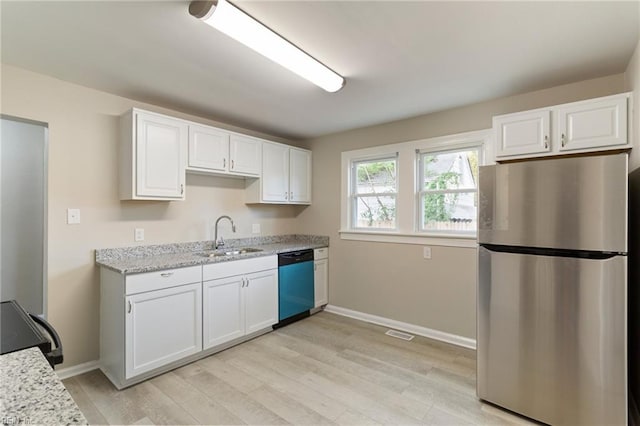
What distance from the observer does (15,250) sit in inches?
125

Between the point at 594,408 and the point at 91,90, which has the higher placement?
the point at 91,90

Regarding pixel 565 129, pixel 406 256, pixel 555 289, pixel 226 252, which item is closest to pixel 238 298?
pixel 226 252

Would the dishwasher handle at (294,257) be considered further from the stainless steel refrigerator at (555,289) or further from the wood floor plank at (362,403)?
the stainless steel refrigerator at (555,289)

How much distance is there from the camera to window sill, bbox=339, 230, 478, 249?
123 inches

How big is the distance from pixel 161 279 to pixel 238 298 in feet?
2.71

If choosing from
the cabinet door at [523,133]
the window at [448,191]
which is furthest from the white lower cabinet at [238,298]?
the cabinet door at [523,133]

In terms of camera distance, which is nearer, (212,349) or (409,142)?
(212,349)

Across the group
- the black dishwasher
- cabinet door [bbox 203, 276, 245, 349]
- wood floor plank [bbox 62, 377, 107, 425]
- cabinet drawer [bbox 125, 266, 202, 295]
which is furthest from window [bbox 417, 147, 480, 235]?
wood floor plank [bbox 62, 377, 107, 425]

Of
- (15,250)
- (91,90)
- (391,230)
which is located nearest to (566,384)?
(391,230)

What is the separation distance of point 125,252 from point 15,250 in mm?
1430

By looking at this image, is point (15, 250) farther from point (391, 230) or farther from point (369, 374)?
point (391, 230)

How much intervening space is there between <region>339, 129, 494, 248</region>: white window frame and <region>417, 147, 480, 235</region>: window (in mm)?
75

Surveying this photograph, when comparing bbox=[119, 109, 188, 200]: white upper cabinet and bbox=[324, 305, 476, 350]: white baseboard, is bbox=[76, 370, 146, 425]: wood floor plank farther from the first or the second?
bbox=[324, 305, 476, 350]: white baseboard

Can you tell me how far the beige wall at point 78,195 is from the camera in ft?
7.94
